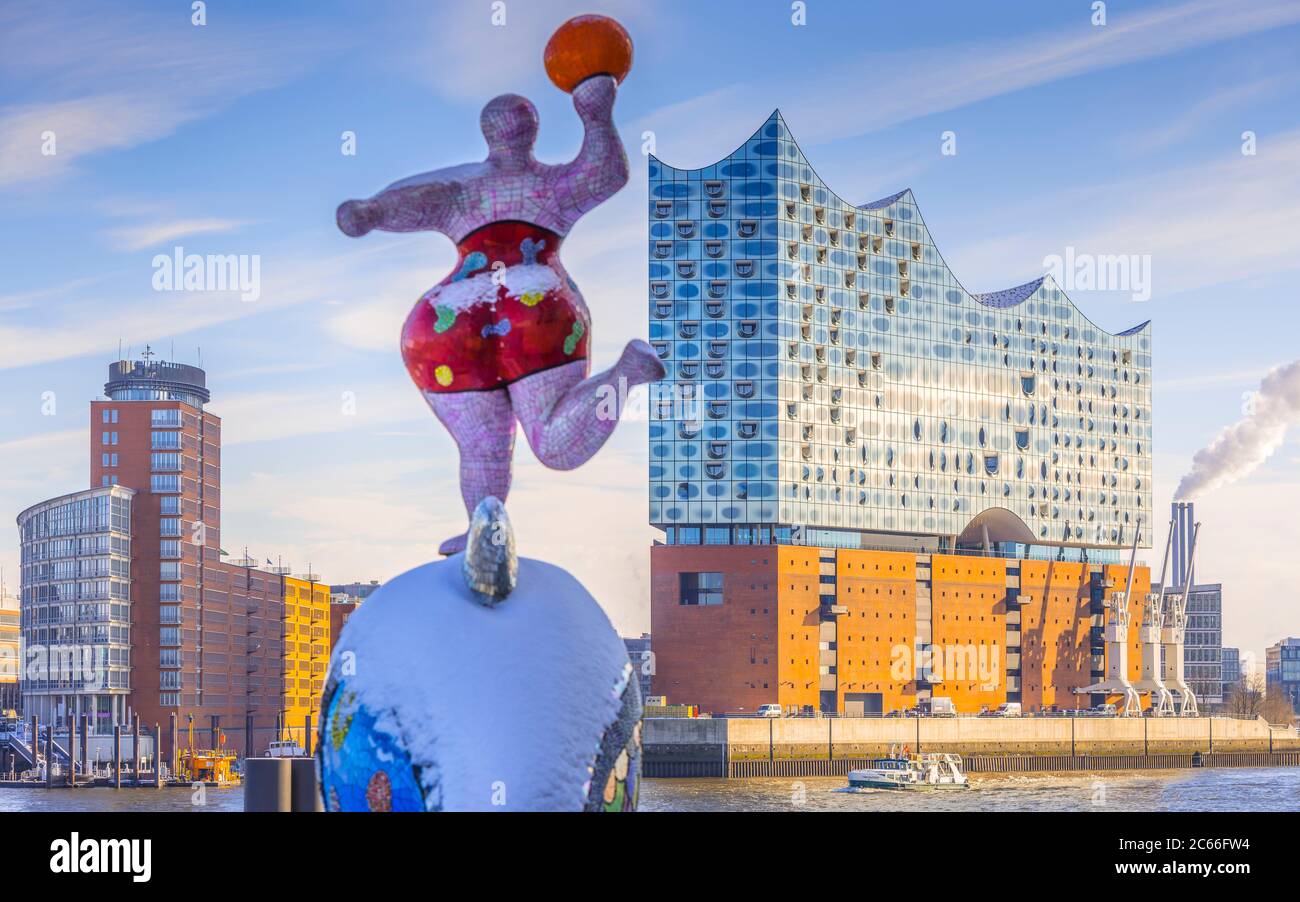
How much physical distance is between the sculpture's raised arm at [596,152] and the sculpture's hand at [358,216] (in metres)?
1.27

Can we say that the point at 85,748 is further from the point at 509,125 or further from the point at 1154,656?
the point at 509,125

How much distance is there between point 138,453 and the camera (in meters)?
78.6

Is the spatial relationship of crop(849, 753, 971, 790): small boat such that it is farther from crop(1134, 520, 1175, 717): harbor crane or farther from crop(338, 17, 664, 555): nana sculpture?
crop(338, 17, 664, 555): nana sculpture

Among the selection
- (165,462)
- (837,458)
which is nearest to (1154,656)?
(837,458)

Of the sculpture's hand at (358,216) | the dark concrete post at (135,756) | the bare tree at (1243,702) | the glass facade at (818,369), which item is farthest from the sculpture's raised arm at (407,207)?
the bare tree at (1243,702)

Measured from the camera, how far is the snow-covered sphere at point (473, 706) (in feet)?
33.1

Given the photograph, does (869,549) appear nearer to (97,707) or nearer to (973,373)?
(973,373)

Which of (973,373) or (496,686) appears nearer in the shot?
(496,686)

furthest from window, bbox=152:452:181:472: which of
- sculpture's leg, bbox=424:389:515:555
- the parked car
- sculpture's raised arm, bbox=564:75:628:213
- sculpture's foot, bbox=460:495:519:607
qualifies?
sculpture's foot, bbox=460:495:519:607

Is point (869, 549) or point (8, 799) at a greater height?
point (869, 549)

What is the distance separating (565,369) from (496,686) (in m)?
2.60
